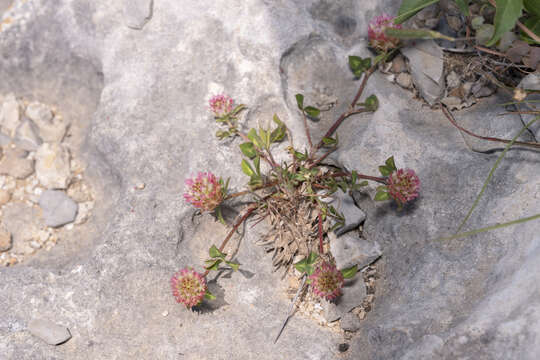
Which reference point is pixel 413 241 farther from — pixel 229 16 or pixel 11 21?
pixel 11 21

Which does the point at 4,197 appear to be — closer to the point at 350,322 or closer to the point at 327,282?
the point at 327,282

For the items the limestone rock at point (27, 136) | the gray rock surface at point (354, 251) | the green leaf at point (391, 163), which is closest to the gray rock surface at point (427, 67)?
the green leaf at point (391, 163)

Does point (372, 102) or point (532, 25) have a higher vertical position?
point (532, 25)

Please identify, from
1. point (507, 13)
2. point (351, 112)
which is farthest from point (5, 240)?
point (507, 13)

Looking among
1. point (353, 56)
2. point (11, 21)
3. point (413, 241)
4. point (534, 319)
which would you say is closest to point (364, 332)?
point (413, 241)

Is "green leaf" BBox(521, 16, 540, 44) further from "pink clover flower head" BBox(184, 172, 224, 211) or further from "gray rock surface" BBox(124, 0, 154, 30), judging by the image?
"gray rock surface" BBox(124, 0, 154, 30)

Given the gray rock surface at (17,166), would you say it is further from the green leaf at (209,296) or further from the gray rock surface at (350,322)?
the gray rock surface at (350,322)
